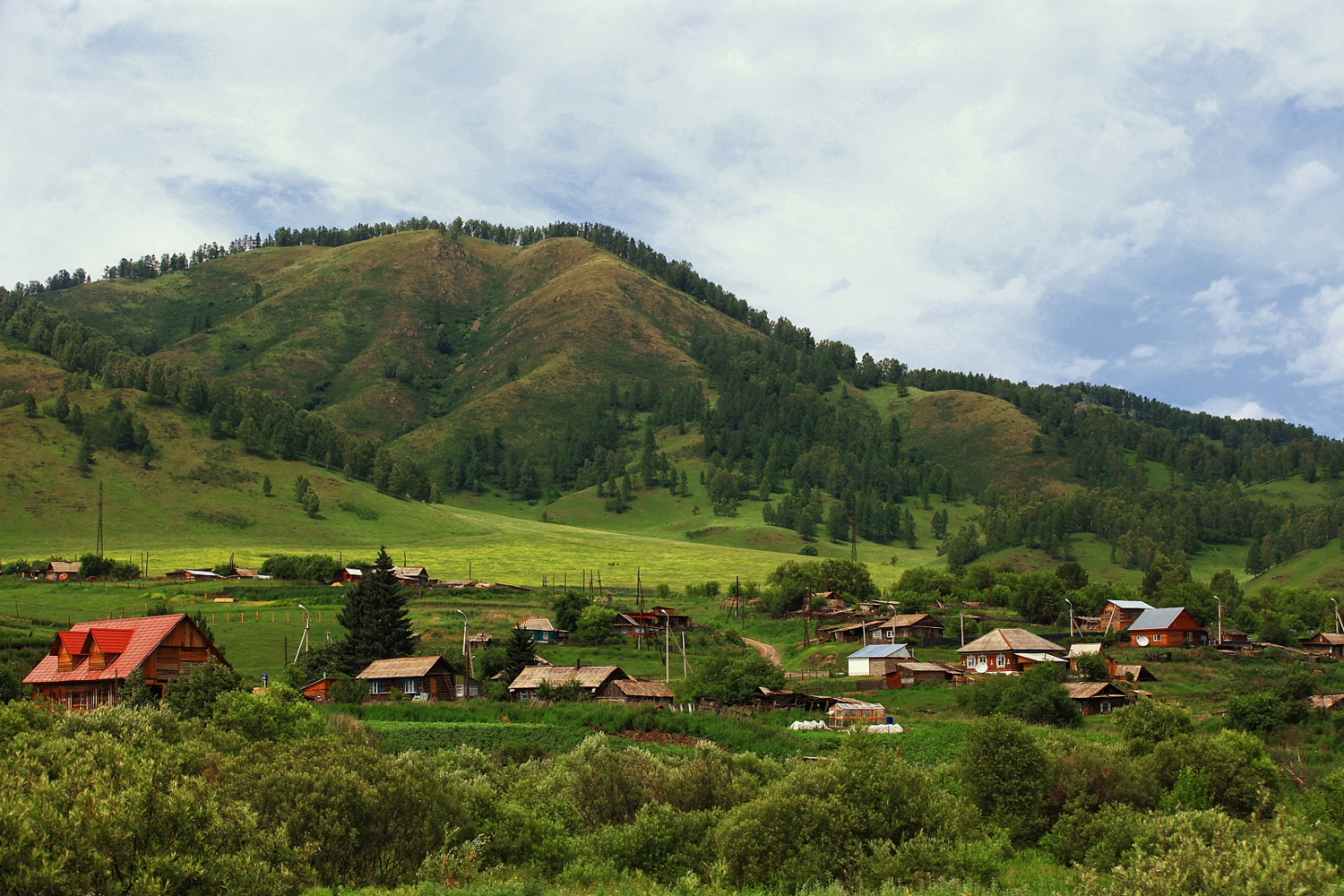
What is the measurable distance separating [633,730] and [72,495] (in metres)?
138

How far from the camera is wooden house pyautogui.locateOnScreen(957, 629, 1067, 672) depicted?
87.9 meters

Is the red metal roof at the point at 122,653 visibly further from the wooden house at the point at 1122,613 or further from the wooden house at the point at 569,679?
the wooden house at the point at 1122,613

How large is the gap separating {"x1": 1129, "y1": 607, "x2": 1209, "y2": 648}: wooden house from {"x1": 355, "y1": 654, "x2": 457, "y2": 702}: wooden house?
6281cm

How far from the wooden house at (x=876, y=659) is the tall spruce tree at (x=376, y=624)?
35.6 meters

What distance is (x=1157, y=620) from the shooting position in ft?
329

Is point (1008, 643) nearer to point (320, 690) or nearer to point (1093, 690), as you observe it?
point (1093, 690)

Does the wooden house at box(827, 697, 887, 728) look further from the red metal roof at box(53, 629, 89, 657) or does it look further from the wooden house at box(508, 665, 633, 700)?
the red metal roof at box(53, 629, 89, 657)

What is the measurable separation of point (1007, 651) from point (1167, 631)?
2090cm

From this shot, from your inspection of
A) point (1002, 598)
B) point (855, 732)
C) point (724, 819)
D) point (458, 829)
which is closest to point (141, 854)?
point (458, 829)

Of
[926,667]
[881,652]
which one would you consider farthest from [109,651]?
[926,667]

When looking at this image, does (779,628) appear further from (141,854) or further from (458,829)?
(141,854)

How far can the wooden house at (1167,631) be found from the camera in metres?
99.1

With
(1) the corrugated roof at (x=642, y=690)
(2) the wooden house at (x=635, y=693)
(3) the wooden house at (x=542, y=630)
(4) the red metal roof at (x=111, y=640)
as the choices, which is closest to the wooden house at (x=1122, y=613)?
(3) the wooden house at (x=542, y=630)

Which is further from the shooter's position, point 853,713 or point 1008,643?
point 1008,643
